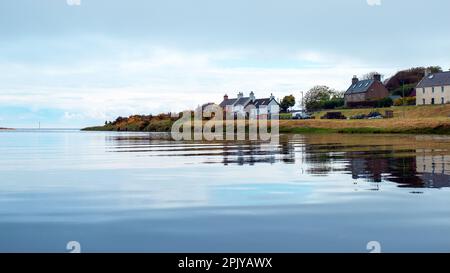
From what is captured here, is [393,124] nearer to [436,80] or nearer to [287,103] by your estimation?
[436,80]

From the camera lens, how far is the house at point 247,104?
172 metres

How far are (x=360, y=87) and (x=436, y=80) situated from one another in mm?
28134

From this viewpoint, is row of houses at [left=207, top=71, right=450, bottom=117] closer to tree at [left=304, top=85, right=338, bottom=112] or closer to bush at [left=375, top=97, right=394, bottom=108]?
bush at [left=375, top=97, right=394, bottom=108]

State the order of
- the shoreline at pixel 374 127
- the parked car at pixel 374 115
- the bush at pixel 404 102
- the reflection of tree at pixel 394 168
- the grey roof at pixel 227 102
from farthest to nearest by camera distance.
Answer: the grey roof at pixel 227 102 → the bush at pixel 404 102 → the parked car at pixel 374 115 → the shoreline at pixel 374 127 → the reflection of tree at pixel 394 168

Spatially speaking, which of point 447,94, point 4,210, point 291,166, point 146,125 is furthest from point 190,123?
point 4,210

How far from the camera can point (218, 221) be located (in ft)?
45.1

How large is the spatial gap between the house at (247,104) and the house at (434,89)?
4527cm

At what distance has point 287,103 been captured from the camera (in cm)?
17500

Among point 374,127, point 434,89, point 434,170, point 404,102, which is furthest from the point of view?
point 434,89

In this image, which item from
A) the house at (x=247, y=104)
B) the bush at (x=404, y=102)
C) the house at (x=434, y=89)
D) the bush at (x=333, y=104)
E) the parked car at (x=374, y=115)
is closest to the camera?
the parked car at (x=374, y=115)

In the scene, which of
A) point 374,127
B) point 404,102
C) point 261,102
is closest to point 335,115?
point 404,102

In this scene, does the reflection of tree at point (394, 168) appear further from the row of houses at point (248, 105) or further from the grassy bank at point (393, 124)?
the row of houses at point (248, 105)

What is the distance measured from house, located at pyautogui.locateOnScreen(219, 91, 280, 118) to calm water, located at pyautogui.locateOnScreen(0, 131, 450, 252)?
140m

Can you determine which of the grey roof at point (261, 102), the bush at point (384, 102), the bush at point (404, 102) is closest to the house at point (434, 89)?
the bush at point (404, 102)
